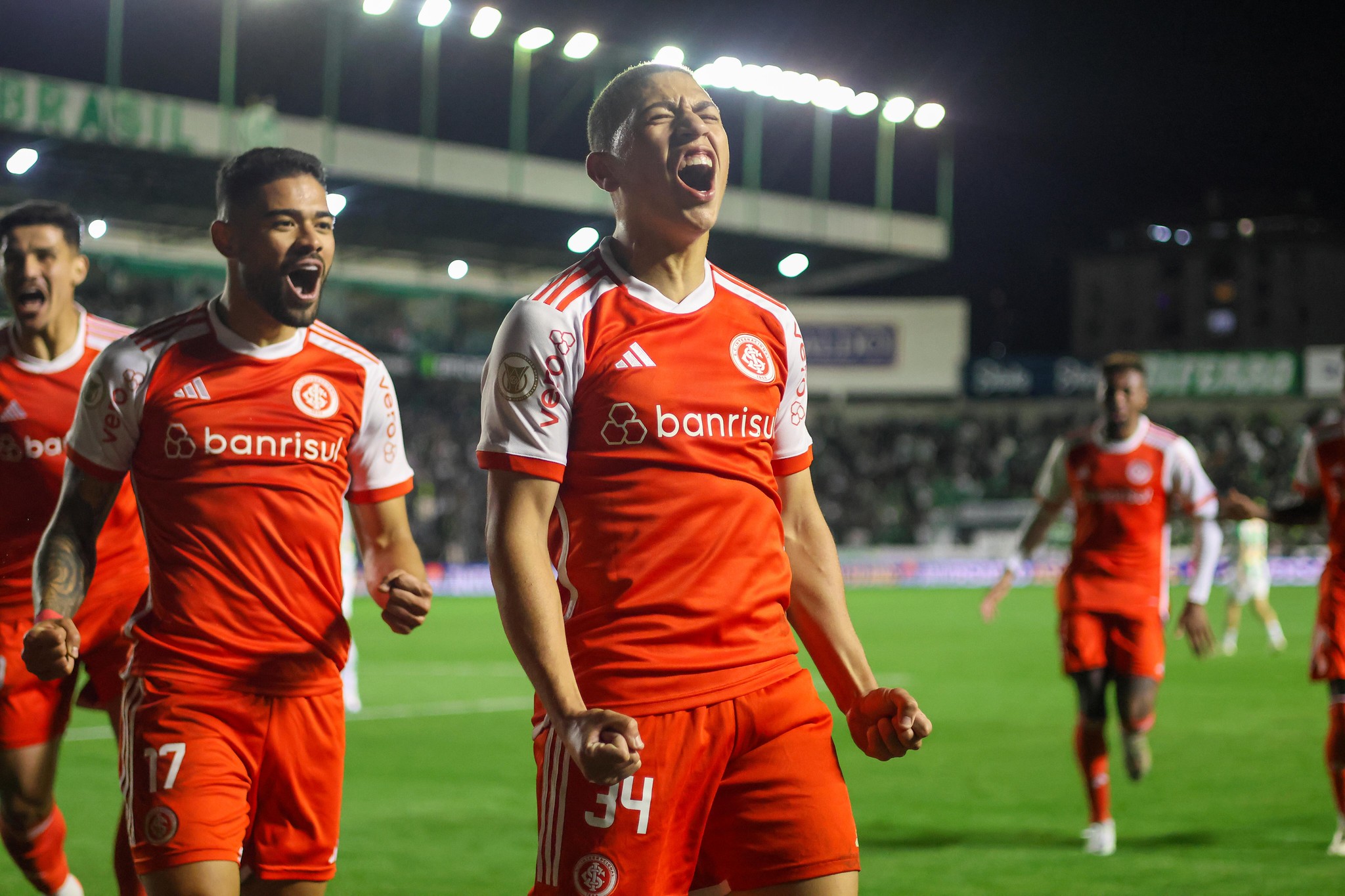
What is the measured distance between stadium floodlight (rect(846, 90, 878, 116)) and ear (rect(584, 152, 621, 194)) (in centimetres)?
3619

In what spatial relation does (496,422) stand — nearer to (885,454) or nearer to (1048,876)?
(1048,876)

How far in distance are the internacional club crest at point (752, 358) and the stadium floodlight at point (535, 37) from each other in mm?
30978

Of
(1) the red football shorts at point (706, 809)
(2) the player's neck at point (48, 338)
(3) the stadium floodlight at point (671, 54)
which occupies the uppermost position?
(3) the stadium floodlight at point (671, 54)

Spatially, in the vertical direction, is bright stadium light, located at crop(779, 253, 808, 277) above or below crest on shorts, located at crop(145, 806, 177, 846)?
above

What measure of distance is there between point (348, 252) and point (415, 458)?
5.66m

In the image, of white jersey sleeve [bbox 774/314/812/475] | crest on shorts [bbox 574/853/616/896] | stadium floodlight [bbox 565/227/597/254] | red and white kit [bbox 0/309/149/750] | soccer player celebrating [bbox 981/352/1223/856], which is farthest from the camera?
stadium floodlight [bbox 565/227/597/254]

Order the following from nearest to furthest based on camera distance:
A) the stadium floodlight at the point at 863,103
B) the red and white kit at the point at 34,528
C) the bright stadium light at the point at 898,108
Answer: the red and white kit at the point at 34,528, the stadium floodlight at the point at 863,103, the bright stadium light at the point at 898,108

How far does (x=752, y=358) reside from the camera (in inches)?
129

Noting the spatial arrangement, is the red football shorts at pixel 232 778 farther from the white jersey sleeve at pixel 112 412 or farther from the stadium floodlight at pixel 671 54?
the stadium floodlight at pixel 671 54

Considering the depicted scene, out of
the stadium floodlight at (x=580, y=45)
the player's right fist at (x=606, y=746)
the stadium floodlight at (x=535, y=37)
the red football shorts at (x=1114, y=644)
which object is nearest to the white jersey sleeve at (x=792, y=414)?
the player's right fist at (x=606, y=746)

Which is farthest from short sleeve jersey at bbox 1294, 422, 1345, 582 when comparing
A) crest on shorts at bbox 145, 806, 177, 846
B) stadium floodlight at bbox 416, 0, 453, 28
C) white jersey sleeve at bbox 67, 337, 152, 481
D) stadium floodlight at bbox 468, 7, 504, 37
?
stadium floodlight at bbox 416, 0, 453, 28

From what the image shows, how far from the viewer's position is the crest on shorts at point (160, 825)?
12.0 ft

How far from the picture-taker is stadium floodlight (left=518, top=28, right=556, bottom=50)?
33.1 m

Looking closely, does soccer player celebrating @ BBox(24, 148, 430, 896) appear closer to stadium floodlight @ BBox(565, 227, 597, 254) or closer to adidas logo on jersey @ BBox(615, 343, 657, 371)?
adidas logo on jersey @ BBox(615, 343, 657, 371)
